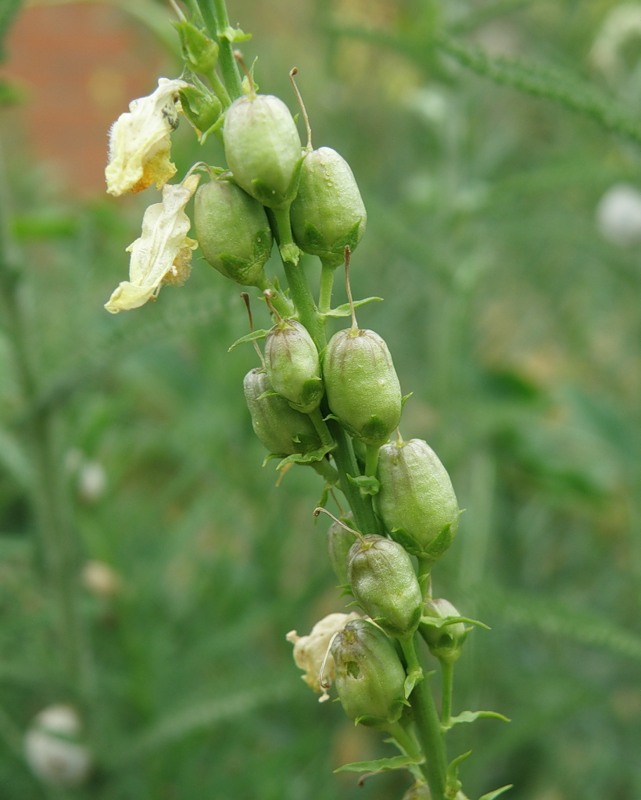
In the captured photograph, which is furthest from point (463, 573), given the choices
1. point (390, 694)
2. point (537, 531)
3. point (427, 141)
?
point (427, 141)

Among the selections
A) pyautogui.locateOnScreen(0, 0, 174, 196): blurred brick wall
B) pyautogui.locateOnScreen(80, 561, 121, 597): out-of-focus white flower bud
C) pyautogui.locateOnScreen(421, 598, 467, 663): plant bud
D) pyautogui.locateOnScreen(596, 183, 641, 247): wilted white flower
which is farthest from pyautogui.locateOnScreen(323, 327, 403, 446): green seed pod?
pyautogui.locateOnScreen(0, 0, 174, 196): blurred brick wall

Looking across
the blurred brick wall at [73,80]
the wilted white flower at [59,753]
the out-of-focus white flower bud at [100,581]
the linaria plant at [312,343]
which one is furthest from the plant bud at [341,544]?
the blurred brick wall at [73,80]

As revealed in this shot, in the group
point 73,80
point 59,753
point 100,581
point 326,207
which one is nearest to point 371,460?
→ point 326,207

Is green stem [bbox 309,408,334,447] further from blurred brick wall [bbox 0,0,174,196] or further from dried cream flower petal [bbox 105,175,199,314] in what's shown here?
blurred brick wall [bbox 0,0,174,196]

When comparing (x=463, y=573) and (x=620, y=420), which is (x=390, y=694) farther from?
(x=620, y=420)

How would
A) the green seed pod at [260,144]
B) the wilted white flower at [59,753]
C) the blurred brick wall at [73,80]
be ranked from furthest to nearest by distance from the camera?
the blurred brick wall at [73,80] → the wilted white flower at [59,753] → the green seed pod at [260,144]

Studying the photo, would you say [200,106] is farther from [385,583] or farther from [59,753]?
[59,753]

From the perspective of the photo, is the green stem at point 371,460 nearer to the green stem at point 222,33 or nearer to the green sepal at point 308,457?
the green sepal at point 308,457
